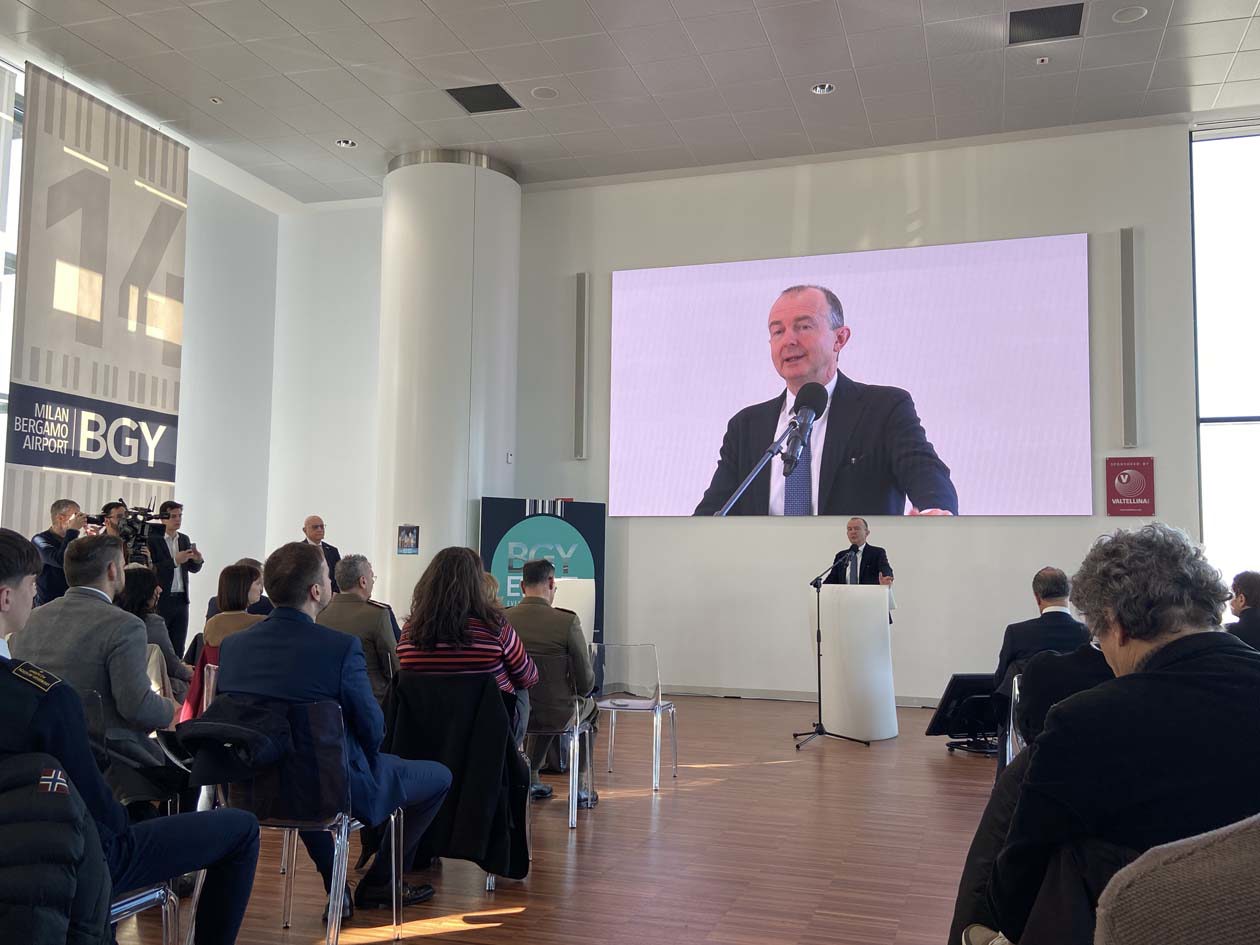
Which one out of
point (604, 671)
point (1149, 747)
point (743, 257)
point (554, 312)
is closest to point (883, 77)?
point (743, 257)

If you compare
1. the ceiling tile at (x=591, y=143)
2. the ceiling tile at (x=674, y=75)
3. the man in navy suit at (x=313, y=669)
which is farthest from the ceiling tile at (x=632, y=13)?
the man in navy suit at (x=313, y=669)

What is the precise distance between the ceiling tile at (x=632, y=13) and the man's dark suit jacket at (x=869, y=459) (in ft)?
11.5

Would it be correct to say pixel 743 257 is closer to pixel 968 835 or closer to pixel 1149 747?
pixel 968 835

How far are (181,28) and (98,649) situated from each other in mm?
6305

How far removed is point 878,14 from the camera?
7332mm

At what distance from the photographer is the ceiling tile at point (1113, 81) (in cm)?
802

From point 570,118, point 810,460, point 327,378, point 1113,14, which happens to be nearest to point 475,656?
Result: point 810,460

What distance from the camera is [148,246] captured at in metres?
8.88

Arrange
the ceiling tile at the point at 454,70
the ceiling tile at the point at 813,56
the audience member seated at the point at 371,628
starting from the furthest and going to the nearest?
the ceiling tile at the point at 454,70
the ceiling tile at the point at 813,56
the audience member seated at the point at 371,628

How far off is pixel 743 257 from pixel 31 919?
29.5ft

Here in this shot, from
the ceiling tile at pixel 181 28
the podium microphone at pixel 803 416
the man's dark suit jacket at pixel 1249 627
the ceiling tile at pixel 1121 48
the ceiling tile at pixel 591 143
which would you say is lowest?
the man's dark suit jacket at pixel 1249 627

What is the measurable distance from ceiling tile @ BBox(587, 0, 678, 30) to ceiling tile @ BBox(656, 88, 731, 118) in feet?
3.61

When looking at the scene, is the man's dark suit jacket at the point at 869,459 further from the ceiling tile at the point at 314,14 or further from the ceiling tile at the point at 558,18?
the ceiling tile at the point at 314,14

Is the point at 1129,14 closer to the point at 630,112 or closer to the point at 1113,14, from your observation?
the point at 1113,14
